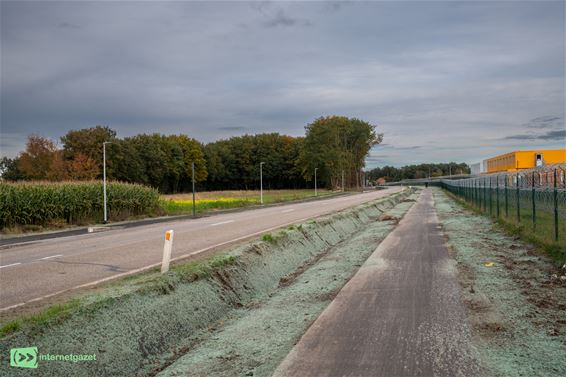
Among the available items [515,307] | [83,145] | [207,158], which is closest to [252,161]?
[207,158]

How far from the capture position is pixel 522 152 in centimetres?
6131

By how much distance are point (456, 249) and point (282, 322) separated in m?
7.82

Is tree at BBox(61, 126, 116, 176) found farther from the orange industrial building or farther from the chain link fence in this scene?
the chain link fence

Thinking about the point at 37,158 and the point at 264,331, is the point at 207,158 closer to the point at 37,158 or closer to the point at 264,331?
the point at 37,158

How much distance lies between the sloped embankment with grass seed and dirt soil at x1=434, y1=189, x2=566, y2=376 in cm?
233

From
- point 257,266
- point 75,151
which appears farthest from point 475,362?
point 75,151

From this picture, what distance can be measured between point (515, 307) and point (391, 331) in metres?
2.36

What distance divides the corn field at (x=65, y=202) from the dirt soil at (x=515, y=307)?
22283mm

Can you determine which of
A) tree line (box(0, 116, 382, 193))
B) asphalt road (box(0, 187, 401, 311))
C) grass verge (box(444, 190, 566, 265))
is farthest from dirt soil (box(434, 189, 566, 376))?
tree line (box(0, 116, 382, 193))

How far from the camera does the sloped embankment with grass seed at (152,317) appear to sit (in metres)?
5.36

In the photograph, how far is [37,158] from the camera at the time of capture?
81.6 m

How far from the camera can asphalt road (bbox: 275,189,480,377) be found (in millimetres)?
4977

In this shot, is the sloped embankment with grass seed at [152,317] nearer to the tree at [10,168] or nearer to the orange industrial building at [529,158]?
the orange industrial building at [529,158]

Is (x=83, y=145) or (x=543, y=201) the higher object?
(x=83, y=145)
